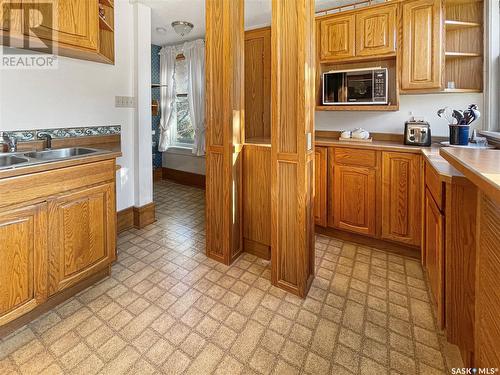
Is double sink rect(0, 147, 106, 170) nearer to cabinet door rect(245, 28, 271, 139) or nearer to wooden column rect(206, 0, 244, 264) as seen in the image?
wooden column rect(206, 0, 244, 264)

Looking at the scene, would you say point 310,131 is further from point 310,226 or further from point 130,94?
point 130,94

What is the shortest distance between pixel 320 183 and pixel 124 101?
224 centimetres

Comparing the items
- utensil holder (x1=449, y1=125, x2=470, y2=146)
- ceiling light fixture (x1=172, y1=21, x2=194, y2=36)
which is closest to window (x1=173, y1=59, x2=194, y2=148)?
ceiling light fixture (x1=172, y1=21, x2=194, y2=36)

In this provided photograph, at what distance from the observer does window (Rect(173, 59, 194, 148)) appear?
511 centimetres

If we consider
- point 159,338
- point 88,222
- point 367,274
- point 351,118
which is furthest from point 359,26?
point 159,338

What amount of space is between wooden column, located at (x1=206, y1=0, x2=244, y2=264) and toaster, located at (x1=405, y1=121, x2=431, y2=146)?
1.58 metres

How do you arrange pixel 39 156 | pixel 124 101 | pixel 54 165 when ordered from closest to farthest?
pixel 54 165
pixel 39 156
pixel 124 101

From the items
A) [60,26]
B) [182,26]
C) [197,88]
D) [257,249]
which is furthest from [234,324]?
[197,88]

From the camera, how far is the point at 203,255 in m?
2.66

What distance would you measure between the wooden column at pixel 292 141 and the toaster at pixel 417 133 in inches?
47.8

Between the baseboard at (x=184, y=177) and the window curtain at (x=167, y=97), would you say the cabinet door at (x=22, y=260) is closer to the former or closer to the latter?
the baseboard at (x=184, y=177)

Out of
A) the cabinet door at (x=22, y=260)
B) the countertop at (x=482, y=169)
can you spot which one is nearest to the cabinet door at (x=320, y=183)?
the countertop at (x=482, y=169)

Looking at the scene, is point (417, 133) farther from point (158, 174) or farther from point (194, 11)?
point (158, 174)

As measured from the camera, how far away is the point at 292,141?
1996 millimetres
